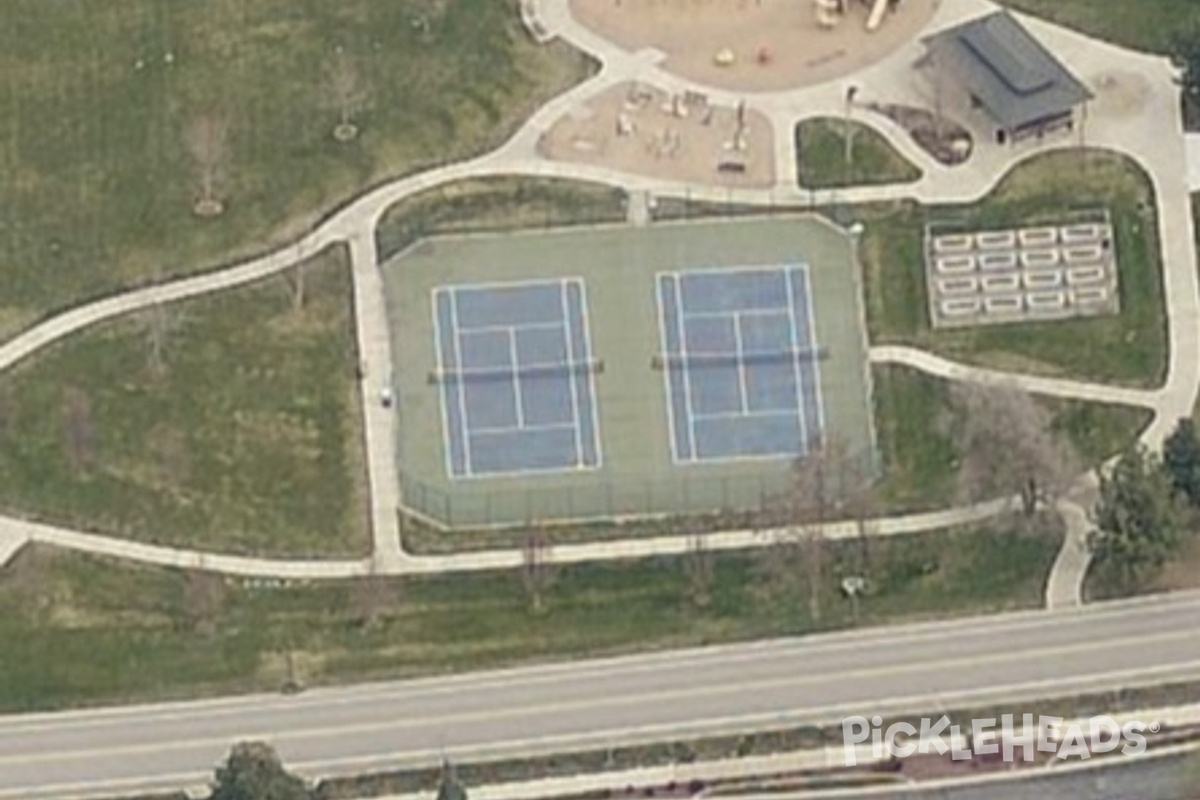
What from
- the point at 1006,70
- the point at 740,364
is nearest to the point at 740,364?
the point at 740,364

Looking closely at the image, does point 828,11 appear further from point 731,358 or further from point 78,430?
point 78,430

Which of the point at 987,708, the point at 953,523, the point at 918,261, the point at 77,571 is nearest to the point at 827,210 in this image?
the point at 918,261

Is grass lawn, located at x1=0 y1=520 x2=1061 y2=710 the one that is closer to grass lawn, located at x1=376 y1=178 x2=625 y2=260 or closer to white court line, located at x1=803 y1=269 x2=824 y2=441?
white court line, located at x1=803 y1=269 x2=824 y2=441

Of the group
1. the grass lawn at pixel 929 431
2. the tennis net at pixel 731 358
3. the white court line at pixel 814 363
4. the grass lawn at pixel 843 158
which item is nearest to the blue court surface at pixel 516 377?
the tennis net at pixel 731 358

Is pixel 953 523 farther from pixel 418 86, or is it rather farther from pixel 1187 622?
pixel 418 86

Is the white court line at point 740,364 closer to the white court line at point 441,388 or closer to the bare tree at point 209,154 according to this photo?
the white court line at point 441,388

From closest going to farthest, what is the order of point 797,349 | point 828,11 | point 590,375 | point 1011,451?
1. point 1011,451
2. point 590,375
3. point 797,349
4. point 828,11
